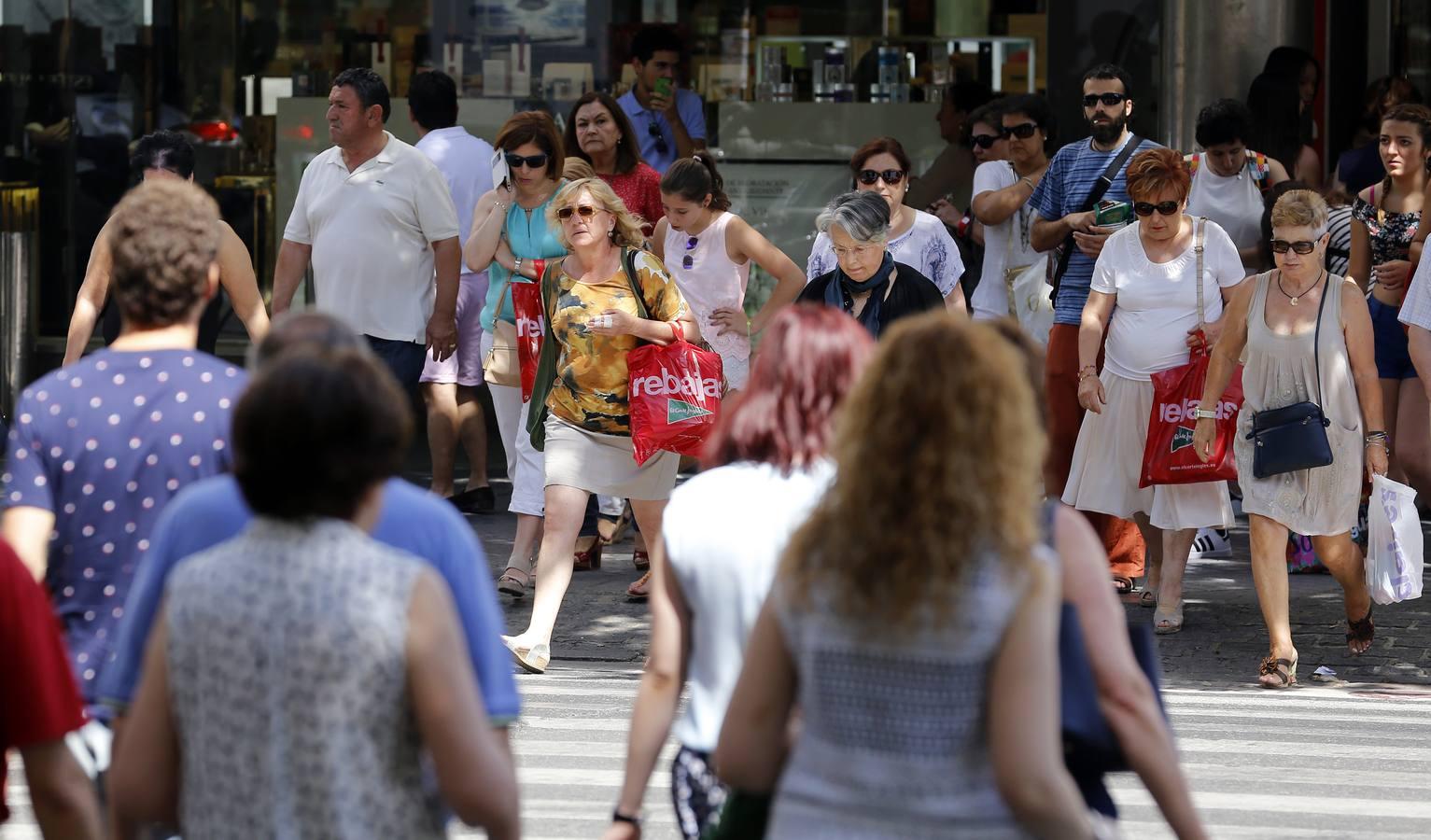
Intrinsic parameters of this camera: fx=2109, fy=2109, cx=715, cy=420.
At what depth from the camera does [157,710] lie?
291 centimetres

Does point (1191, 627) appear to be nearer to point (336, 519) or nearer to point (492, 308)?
point (492, 308)

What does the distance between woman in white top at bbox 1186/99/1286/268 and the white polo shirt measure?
350 cm

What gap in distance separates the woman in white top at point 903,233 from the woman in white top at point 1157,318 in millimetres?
627

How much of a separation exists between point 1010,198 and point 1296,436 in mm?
2830

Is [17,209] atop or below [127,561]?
atop

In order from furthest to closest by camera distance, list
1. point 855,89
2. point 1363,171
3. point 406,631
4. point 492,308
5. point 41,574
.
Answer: point 855,89, point 1363,171, point 492,308, point 41,574, point 406,631

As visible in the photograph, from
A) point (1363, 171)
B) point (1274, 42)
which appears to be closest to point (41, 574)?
point (1363, 171)

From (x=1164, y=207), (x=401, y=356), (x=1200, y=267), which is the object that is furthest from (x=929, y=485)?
(x=401, y=356)

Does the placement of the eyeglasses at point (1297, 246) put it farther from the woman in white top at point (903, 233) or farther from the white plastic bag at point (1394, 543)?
the woman in white top at point (903, 233)

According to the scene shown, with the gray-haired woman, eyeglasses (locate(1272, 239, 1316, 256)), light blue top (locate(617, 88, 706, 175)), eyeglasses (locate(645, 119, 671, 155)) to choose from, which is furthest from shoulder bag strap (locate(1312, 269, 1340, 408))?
eyeglasses (locate(645, 119, 671, 155))

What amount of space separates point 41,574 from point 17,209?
10.7 m

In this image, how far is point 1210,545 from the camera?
33.5 feet

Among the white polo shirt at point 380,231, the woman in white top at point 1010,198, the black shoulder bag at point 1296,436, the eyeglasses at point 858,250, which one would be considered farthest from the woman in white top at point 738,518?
the woman in white top at point 1010,198

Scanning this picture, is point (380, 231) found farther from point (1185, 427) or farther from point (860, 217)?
point (1185, 427)
